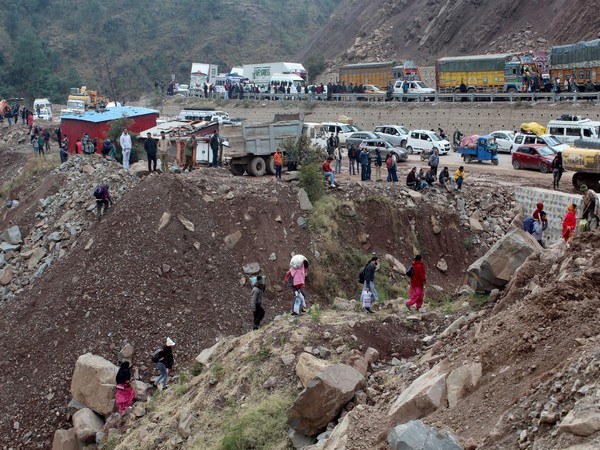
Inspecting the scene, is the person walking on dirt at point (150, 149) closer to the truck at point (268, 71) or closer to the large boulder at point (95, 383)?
the large boulder at point (95, 383)

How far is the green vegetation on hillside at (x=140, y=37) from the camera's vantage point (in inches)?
3381

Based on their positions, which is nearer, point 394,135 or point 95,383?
point 95,383

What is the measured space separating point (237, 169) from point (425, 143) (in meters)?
12.3

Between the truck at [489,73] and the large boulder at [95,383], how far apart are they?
108 feet

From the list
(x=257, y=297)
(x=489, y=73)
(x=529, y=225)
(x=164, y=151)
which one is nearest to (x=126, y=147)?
(x=164, y=151)

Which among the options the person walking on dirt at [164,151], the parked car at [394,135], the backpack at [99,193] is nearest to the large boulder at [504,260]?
the backpack at [99,193]

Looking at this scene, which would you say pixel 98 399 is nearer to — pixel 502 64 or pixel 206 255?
pixel 206 255

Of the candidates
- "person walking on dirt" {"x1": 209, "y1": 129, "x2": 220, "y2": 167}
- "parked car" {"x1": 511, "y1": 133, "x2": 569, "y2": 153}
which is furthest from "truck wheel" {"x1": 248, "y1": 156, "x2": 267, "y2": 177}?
"parked car" {"x1": 511, "y1": 133, "x2": 569, "y2": 153}

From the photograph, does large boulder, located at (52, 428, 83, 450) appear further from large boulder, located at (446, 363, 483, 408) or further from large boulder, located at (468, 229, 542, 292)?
large boulder, located at (446, 363, 483, 408)

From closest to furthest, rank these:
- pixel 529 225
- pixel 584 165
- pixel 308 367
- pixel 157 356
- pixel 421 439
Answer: pixel 421 439 → pixel 308 367 → pixel 157 356 → pixel 529 225 → pixel 584 165

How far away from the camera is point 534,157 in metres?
28.8

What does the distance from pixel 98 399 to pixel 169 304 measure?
329 centimetres

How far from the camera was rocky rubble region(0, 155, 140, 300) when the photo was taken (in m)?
20.1

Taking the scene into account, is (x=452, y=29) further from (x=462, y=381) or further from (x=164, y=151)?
(x=462, y=381)
